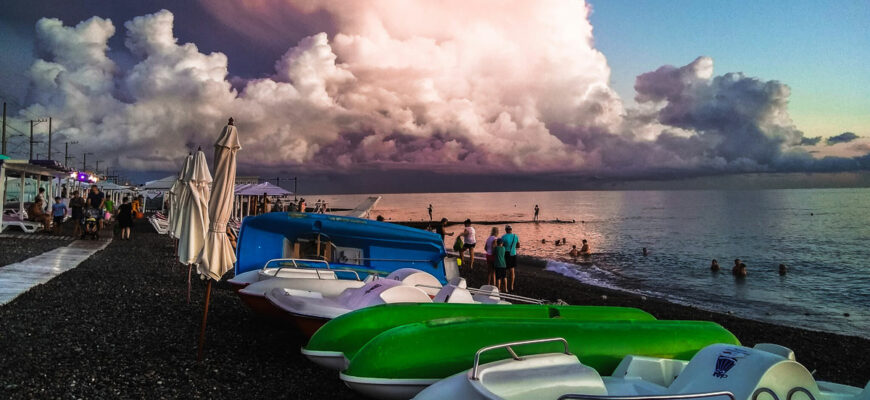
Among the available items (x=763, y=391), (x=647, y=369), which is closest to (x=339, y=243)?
(x=647, y=369)

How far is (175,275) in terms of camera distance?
13.4 m

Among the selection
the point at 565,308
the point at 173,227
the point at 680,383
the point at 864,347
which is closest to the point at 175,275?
the point at 173,227

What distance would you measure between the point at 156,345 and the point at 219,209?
2021 millimetres

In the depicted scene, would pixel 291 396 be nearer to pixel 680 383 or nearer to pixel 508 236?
pixel 680 383

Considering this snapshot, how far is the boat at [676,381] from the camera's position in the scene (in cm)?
350

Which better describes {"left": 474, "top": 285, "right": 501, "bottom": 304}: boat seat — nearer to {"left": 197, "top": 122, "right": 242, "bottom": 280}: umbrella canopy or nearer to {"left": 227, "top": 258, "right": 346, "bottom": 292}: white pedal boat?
{"left": 227, "top": 258, "right": 346, "bottom": 292}: white pedal boat

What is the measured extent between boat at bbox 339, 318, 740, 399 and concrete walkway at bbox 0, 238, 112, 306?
7.86 m

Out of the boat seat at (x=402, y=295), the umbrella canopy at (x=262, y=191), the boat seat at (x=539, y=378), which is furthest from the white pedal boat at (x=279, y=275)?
the umbrella canopy at (x=262, y=191)

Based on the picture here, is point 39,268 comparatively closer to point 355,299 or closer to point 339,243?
point 339,243

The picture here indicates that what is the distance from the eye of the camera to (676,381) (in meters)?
4.18

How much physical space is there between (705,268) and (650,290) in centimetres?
1002

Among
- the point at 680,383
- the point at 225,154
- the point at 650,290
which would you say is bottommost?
the point at 650,290

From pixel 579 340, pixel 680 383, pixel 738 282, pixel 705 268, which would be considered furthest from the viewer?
pixel 705 268

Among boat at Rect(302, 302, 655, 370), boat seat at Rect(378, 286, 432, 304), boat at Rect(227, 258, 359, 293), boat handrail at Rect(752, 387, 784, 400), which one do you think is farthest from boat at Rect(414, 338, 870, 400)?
boat at Rect(227, 258, 359, 293)
